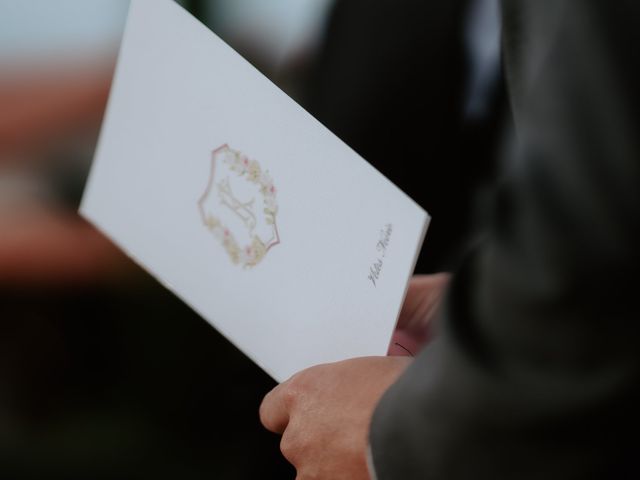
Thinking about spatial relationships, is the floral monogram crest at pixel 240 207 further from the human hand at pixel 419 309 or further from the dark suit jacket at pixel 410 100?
the dark suit jacket at pixel 410 100

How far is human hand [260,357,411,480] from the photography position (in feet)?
2.05

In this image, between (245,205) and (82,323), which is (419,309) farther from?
(82,323)

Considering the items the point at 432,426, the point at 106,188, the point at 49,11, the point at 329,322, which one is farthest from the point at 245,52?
the point at 432,426

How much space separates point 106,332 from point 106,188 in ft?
2.18

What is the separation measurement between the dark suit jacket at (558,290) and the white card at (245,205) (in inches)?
4.9

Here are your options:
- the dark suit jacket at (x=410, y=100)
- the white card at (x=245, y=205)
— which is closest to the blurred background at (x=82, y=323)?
the dark suit jacket at (x=410, y=100)

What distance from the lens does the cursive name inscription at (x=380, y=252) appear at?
2.09ft

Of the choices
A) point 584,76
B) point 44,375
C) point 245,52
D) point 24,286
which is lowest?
point 44,375

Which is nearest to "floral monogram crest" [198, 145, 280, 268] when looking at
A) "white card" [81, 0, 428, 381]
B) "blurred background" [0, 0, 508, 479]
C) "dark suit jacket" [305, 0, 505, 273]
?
"white card" [81, 0, 428, 381]

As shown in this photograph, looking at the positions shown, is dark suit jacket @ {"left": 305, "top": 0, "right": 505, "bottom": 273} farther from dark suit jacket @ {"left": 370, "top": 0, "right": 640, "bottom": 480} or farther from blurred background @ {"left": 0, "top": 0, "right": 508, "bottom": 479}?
dark suit jacket @ {"left": 370, "top": 0, "right": 640, "bottom": 480}

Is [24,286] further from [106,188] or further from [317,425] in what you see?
[317,425]

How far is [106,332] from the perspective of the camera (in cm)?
149

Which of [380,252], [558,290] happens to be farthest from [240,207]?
[558,290]

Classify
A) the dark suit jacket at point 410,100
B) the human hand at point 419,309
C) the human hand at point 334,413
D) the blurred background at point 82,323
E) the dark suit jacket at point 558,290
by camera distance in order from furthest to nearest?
the blurred background at point 82,323
the dark suit jacket at point 410,100
the human hand at point 419,309
the human hand at point 334,413
the dark suit jacket at point 558,290
